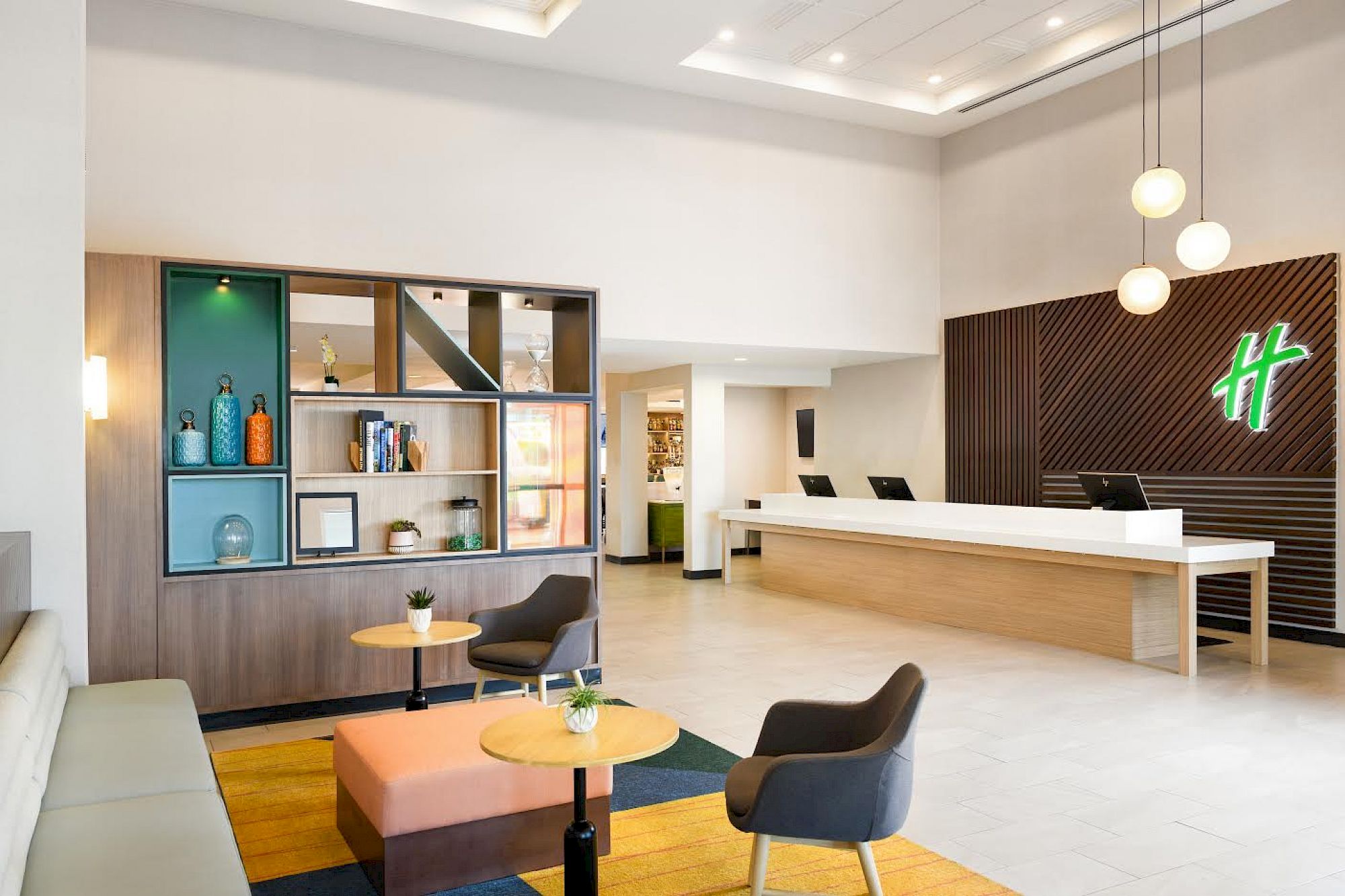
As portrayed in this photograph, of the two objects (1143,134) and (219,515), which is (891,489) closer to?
(1143,134)

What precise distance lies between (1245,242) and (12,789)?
903 centimetres

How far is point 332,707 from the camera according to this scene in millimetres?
5887

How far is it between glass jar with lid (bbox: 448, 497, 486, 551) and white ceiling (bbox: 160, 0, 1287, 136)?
156 inches

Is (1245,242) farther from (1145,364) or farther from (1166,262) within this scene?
(1145,364)

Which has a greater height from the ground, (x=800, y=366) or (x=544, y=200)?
(x=544, y=200)

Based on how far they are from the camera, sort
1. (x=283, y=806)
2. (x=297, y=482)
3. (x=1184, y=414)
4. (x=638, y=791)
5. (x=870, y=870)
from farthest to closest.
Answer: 1. (x=1184, y=414)
2. (x=297, y=482)
3. (x=638, y=791)
4. (x=283, y=806)
5. (x=870, y=870)

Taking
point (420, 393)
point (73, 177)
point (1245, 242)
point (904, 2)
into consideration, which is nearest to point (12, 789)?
point (73, 177)

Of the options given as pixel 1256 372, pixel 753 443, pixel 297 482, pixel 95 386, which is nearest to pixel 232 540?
pixel 297 482

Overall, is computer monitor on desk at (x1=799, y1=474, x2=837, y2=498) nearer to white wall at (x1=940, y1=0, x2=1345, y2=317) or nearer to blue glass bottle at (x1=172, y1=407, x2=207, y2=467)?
white wall at (x1=940, y1=0, x2=1345, y2=317)

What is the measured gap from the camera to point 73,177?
14.7 ft

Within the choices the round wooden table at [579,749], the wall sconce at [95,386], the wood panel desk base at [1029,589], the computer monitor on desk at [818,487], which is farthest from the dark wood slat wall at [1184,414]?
the wall sconce at [95,386]

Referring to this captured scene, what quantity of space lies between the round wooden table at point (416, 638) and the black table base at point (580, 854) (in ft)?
6.29

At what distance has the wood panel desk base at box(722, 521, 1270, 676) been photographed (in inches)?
275

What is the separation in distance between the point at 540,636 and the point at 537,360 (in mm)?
1825
